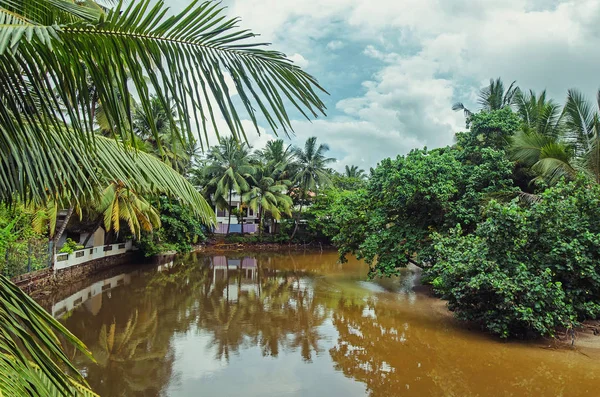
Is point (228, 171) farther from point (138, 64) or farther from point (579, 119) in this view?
point (138, 64)

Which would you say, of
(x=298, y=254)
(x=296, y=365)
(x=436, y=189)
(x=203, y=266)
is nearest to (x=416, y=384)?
(x=296, y=365)

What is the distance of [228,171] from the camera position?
23000 millimetres

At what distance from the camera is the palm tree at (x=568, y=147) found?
899cm

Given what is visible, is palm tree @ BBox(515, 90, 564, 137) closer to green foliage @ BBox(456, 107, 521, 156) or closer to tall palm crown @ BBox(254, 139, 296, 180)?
green foliage @ BBox(456, 107, 521, 156)

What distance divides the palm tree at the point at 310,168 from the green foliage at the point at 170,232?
27.6ft

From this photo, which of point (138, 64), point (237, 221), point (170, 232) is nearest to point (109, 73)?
point (138, 64)

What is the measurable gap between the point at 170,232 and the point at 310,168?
1021 centimetres

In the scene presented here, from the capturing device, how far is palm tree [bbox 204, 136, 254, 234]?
75.4 ft

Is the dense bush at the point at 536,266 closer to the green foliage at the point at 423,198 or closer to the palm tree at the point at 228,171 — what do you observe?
the green foliage at the point at 423,198

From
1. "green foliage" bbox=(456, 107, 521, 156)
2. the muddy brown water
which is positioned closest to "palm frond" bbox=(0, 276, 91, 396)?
the muddy brown water

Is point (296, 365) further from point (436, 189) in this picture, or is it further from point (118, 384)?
point (436, 189)

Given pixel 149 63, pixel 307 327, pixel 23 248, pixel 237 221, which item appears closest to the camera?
pixel 149 63

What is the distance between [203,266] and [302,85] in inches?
669

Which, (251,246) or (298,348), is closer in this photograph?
(298,348)
